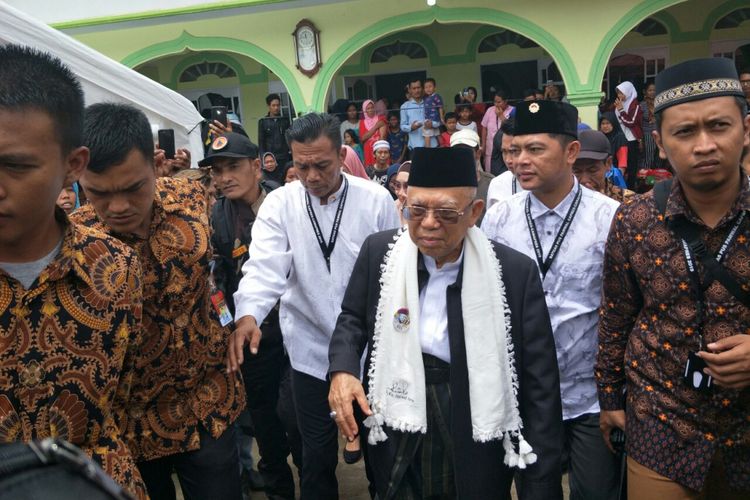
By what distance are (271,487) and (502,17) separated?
1062 cm

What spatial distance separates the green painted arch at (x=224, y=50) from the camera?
13.5 metres

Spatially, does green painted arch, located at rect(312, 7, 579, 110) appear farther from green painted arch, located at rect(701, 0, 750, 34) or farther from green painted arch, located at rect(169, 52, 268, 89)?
green painted arch, located at rect(701, 0, 750, 34)

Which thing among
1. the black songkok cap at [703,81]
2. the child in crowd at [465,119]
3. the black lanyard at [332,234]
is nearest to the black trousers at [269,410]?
the black lanyard at [332,234]

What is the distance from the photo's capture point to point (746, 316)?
231cm

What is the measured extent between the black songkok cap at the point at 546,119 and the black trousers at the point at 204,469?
205 centimetres

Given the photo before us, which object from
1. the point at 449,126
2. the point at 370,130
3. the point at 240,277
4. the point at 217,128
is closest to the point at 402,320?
the point at 240,277

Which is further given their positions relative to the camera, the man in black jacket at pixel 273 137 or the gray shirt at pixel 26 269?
the man in black jacket at pixel 273 137

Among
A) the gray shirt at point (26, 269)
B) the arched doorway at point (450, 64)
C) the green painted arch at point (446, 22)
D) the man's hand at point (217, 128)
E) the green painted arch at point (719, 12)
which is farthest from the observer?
the arched doorway at point (450, 64)

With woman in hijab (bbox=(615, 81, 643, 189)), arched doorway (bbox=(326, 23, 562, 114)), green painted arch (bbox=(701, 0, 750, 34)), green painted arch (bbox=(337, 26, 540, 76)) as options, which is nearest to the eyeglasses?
woman in hijab (bbox=(615, 81, 643, 189))

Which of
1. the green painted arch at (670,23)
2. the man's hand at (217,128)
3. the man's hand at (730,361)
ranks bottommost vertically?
the man's hand at (730,361)

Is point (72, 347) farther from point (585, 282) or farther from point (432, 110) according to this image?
point (432, 110)

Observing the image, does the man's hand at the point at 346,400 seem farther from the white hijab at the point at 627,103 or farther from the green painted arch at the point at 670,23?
the green painted arch at the point at 670,23

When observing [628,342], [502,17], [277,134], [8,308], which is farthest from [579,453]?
→ [502,17]

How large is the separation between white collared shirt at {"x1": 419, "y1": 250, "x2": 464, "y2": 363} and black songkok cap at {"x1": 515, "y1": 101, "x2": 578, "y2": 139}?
97 centimetres
